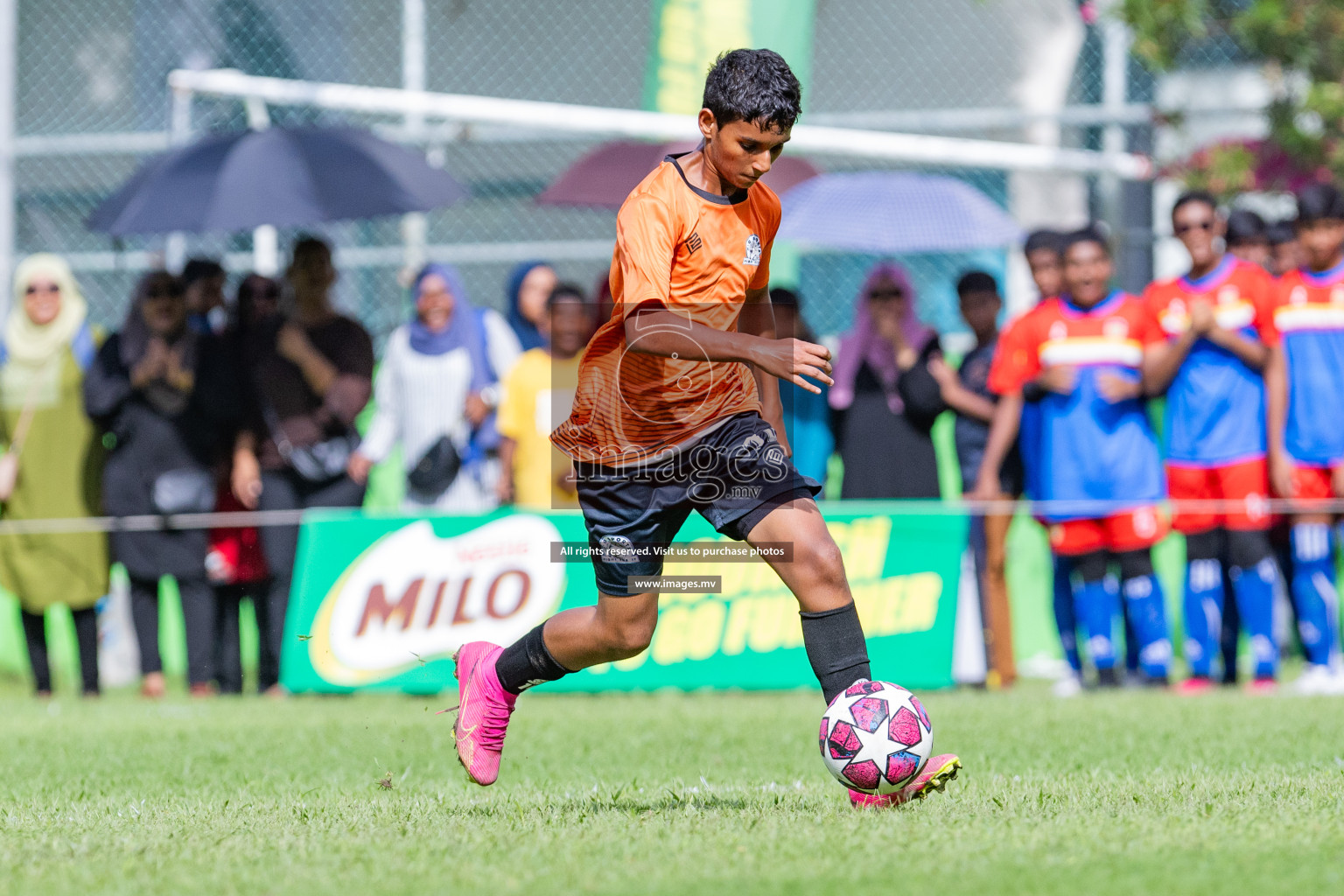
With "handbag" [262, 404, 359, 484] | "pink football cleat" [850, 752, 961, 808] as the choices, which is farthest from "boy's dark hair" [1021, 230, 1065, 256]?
"pink football cleat" [850, 752, 961, 808]

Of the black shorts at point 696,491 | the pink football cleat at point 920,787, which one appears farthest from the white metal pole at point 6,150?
the pink football cleat at point 920,787

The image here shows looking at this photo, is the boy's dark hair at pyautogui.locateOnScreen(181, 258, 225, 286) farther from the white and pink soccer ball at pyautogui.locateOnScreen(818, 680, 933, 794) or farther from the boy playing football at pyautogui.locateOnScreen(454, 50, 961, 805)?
the white and pink soccer ball at pyautogui.locateOnScreen(818, 680, 933, 794)

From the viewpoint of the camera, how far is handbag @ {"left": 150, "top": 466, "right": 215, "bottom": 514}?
31.4 feet

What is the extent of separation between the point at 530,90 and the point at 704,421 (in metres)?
10.4

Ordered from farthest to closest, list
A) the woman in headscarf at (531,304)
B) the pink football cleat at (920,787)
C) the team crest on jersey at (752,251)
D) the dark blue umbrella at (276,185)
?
1. the woman in headscarf at (531,304)
2. the dark blue umbrella at (276,185)
3. the team crest on jersey at (752,251)
4. the pink football cleat at (920,787)

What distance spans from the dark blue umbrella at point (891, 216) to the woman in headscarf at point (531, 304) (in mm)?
1583

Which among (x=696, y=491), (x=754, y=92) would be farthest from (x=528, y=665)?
(x=754, y=92)

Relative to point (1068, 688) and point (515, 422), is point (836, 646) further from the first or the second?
point (515, 422)

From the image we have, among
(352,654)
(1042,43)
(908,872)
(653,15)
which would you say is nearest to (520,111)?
(653,15)

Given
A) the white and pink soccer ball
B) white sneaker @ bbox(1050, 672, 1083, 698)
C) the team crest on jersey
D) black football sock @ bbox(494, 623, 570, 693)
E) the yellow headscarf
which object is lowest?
white sneaker @ bbox(1050, 672, 1083, 698)

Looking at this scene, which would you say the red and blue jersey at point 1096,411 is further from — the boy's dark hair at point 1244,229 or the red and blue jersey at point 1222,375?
the boy's dark hair at point 1244,229

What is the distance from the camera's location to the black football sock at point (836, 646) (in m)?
4.64

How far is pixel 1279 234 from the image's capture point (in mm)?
9781

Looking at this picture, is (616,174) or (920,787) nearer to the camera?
(920,787)
